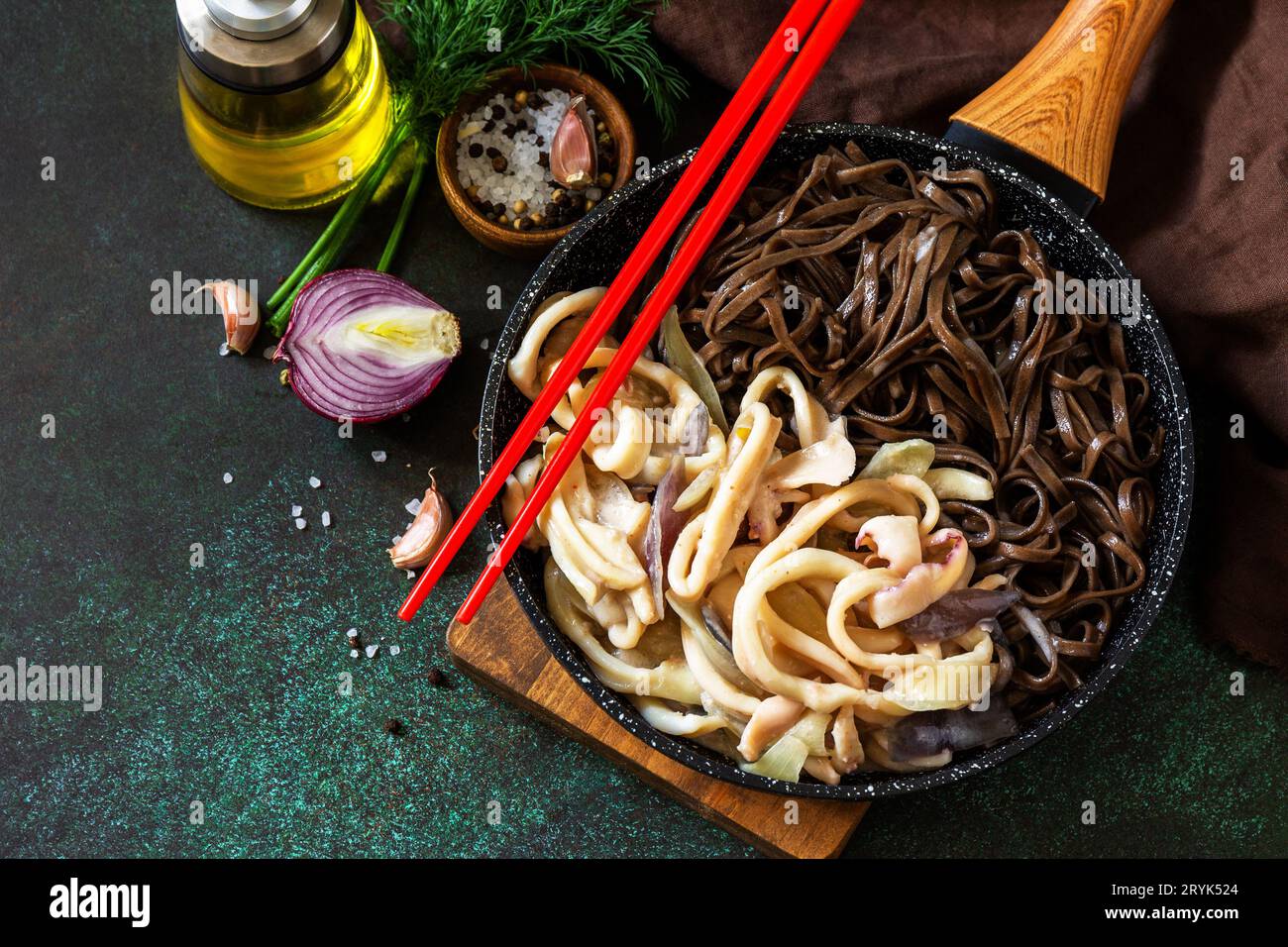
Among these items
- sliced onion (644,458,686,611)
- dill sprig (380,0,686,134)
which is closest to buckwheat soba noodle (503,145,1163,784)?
sliced onion (644,458,686,611)

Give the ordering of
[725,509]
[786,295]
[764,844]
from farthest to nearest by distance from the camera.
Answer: [764,844] → [786,295] → [725,509]

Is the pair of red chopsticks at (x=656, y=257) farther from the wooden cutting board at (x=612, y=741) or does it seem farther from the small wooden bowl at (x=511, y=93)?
the small wooden bowl at (x=511, y=93)

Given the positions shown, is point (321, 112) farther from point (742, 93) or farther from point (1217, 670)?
point (1217, 670)

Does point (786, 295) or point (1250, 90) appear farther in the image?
point (1250, 90)

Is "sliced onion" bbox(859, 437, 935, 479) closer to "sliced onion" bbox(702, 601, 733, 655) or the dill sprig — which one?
"sliced onion" bbox(702, 601, 733, 655)

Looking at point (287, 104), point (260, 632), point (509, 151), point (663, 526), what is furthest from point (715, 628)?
point (287, 104)

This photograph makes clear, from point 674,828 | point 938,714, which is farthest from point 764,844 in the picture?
point 938,714
